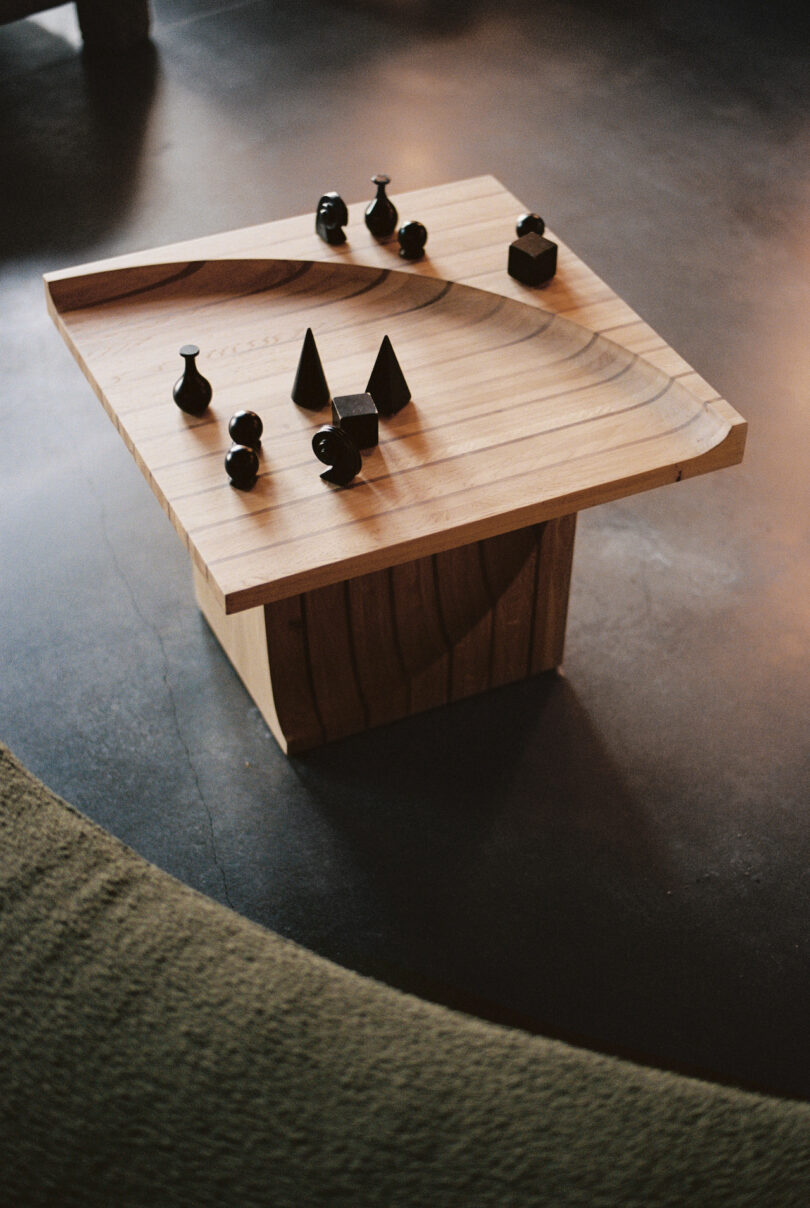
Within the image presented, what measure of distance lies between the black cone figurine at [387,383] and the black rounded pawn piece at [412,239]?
0.41 metres

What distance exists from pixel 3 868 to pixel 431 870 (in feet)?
3.21

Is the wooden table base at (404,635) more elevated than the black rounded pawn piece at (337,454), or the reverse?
the black rounded pawn piece at (337,454)

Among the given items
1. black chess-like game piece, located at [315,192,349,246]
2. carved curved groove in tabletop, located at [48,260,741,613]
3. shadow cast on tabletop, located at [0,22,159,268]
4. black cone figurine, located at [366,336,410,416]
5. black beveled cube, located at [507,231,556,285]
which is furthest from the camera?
shadow cast on tabletop, located at [0,22,159,268]

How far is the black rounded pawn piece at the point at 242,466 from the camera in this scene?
1933mm

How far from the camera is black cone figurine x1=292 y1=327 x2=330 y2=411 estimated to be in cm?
208

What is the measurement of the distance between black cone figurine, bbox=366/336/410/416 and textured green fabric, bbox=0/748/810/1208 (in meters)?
1.02

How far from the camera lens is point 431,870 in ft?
7.36

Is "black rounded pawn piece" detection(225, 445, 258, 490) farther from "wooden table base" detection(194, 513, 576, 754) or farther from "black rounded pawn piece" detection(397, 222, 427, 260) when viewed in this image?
"black rounded pawn piece" detection(397, 222, 427, 260)

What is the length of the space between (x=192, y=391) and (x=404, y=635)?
0.60 m

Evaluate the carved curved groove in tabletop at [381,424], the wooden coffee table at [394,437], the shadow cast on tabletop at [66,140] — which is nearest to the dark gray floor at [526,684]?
the shadow cast on tabletop at [66,140]

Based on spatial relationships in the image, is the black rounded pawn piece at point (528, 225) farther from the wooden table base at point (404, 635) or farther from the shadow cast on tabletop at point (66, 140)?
the shadow cast on tabletop at point (66, 140)

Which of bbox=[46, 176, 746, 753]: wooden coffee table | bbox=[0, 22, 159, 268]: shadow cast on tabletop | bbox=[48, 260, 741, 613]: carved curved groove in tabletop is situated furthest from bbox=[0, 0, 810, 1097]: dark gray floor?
bbox=[48, 260, 741, 613]: carved curved groove in tabletop

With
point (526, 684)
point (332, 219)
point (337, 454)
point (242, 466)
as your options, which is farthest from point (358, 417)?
point (526, 684)

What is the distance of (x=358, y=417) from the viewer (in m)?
1.99
